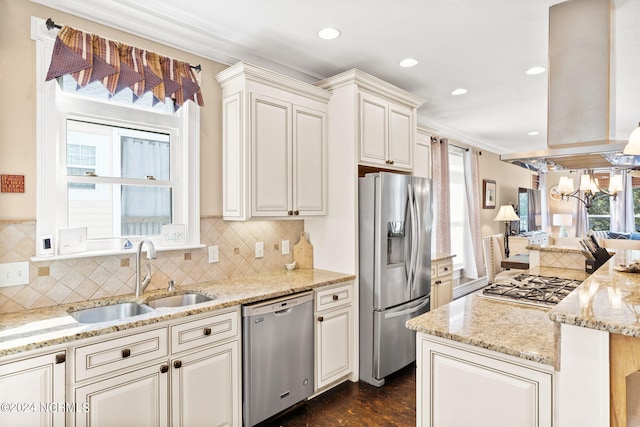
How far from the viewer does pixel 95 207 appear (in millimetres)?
2289

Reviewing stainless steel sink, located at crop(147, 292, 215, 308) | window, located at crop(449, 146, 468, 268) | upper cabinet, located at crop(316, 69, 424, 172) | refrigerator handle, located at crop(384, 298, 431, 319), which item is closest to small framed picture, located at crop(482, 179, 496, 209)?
window, located at crop(449, 146, 468, 268)

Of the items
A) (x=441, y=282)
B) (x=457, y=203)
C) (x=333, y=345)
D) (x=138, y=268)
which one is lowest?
(x=333, y=345)

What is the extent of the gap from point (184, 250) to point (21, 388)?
1200 millimetres

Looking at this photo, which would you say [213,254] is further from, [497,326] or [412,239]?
[497,326]

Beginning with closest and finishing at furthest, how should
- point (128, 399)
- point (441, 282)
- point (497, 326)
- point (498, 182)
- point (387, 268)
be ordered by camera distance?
point (497, 326) → point (128, 399) → point (387, 268) → point (441, 282) → point (498, 182)

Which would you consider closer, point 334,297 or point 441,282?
point 334,297

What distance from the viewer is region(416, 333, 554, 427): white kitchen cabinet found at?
1.38 meters

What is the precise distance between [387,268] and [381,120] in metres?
1.27

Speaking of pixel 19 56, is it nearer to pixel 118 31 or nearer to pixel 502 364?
pixel 118 31

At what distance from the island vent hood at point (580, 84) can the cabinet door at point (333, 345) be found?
1.69 meters

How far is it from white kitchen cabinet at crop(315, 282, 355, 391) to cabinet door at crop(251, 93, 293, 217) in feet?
2.41

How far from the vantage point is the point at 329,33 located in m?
2.60

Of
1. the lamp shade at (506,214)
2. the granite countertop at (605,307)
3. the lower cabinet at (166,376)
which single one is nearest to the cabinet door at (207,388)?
the lower cabinet at (166,376)

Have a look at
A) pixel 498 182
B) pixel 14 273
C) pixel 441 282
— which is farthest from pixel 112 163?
pixel 498 182
